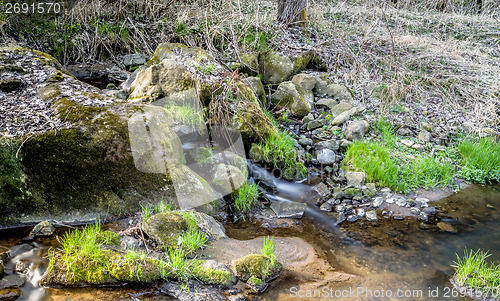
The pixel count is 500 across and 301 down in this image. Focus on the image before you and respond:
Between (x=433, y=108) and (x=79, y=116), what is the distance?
6.31m

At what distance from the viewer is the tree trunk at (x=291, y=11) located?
322 inches

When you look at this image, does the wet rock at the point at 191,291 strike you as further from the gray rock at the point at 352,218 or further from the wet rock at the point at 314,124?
the wet rock at the point at 314,124

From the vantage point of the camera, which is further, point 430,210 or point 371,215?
point 430,210

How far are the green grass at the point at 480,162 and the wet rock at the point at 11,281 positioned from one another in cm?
580

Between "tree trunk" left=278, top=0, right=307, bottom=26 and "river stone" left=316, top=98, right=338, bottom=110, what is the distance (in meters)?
2.76

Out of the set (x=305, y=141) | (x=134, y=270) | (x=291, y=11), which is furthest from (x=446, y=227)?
(x=291, y=11)

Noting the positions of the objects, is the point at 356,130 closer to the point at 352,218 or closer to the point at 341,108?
the point at 341,108

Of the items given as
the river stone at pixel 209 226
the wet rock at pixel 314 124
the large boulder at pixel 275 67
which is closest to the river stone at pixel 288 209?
the river stone at pixel 209 226

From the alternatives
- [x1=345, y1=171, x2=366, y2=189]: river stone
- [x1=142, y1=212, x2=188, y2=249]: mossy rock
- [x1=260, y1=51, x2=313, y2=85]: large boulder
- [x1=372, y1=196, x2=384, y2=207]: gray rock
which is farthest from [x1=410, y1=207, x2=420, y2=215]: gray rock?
[x1=260, y1=51, x2=313, y2=85]: large boulder

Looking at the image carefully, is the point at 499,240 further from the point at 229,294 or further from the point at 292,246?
the point at 229,294

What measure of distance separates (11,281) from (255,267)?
2031mm

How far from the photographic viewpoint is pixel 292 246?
354 cm

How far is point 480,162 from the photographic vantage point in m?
5.12

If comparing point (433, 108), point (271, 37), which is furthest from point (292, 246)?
point (271, 37)
